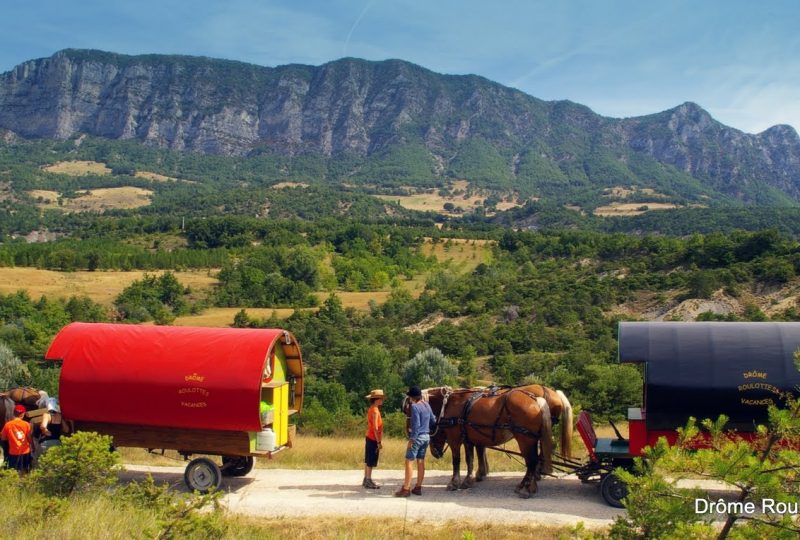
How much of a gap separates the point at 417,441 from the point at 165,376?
4.40m

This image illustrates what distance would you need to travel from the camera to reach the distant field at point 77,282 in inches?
2975

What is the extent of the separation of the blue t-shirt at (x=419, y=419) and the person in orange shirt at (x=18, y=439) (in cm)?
646

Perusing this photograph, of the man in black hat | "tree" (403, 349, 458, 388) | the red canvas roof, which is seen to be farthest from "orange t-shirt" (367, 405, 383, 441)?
"tree" (403, 349, 458, 388)

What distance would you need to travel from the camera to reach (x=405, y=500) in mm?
11570

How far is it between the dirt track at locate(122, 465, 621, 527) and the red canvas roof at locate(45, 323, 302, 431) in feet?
4.62

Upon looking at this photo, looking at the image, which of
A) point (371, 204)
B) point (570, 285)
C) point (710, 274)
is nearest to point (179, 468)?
point (710, 274)

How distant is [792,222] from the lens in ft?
477

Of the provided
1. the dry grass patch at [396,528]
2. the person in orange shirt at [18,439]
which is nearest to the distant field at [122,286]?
the person in orange shirt at [18,439]

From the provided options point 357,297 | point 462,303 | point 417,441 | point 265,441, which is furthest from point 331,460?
point 357,297

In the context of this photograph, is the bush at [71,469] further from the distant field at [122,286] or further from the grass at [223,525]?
the distant field at [122,286]

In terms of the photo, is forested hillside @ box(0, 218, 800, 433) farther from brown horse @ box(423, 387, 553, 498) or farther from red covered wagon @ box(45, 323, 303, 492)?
red covered wagon @ box(45, 323, 303, 492)

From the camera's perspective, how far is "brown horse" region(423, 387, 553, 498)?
11812 mm

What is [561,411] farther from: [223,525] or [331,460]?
[223,525]

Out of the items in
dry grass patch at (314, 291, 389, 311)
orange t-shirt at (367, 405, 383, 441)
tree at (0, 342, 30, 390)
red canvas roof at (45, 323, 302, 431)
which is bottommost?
tree at (0, 342, 30, 390)
